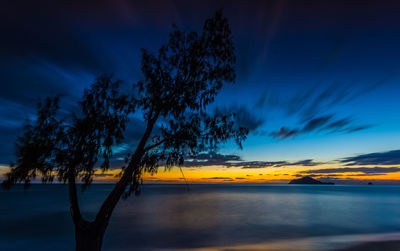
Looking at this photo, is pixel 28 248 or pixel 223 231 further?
pixel 223 231

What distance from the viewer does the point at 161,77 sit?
9148mm

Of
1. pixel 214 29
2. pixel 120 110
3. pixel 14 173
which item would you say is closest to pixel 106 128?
pixel 120 110

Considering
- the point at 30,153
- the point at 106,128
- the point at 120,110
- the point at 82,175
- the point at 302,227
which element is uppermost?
the point at 120,110

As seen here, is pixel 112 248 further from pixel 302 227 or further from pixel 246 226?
pixel 302 227

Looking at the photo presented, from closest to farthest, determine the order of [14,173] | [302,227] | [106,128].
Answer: [14,173] < [106,128] < [302,227]

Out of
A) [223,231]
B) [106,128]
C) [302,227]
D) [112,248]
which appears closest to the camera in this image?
[106,128]

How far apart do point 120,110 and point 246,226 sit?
907 inches

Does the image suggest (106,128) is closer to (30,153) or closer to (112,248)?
(30,153)

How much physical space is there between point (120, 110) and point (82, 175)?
296 centimetres

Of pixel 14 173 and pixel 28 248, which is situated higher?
pixel 14 173

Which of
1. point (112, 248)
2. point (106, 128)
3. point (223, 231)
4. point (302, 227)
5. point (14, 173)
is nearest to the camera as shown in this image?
point (14, 173)

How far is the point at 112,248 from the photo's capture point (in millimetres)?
17797

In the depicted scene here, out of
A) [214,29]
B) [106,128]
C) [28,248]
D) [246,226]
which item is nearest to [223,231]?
[246,226]

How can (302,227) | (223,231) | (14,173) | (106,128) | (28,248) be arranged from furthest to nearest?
1. (302,227)
2. (223,231)
3. (28,248)
4. (106,128)
5. (14,173)
